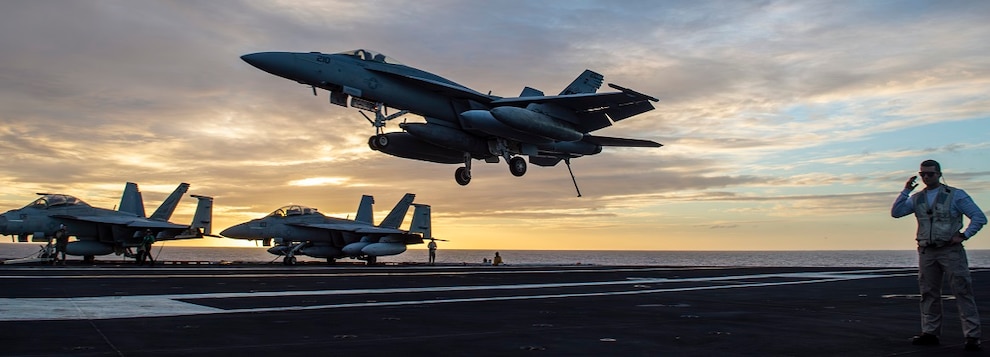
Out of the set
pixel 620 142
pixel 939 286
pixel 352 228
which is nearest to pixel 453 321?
pixel 939 286

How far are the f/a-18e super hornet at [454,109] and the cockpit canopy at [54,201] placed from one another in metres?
21.4

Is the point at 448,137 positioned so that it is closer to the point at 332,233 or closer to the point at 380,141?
the point at 380,141

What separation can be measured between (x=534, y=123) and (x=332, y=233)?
83.1ft

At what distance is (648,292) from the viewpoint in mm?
18359

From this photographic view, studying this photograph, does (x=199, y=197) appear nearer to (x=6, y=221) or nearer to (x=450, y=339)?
(x=6, y=221)

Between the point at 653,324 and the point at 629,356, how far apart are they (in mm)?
3267

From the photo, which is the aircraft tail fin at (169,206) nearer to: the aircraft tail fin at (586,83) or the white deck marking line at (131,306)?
the aircraft tail fin at (586,83)

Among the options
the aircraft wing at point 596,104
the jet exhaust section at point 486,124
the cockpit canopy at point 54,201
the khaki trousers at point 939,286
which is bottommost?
the khaki trousers at point 939,286

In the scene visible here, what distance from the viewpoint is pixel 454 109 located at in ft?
98.0

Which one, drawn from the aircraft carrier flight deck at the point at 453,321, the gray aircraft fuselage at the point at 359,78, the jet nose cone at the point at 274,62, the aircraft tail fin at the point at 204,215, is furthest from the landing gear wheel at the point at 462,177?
the aircraft tail fin at the point at 204,215

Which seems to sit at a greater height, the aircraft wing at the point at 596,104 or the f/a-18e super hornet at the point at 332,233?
the aircraft wing at the point at 596,104

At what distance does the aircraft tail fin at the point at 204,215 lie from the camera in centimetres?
4553

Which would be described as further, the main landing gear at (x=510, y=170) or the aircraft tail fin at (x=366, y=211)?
the aircraft tail fin at (x=366, y=211)

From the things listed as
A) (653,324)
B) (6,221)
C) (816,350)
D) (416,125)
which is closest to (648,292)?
(653,324)
